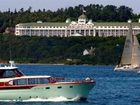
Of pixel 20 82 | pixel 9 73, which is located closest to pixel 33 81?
pixel 20 82

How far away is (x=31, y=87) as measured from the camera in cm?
6319

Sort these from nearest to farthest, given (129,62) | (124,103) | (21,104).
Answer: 1. (21,104)
2. (124,103)
3. (129,62)

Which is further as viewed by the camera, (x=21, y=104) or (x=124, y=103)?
(x=124, y=103)

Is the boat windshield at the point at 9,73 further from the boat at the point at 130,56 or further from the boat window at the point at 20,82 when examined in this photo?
the boat at the point at 130,56

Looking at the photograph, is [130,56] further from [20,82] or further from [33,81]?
[20,82]

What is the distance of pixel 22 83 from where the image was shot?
63531 millimetres

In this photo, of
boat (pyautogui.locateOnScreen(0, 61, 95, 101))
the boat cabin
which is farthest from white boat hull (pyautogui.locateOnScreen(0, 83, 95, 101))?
the boat cabin

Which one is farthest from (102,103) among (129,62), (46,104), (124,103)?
(129,62)

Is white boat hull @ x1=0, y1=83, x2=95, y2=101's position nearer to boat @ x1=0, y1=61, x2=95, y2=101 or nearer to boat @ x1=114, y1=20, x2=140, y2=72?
boat @ x1=0, y1=61, x2=95, y2=101

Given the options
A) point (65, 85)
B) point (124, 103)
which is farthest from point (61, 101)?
point (124, 103)

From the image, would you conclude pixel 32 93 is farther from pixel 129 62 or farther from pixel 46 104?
pixel 129 62

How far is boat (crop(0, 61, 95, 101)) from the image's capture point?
63.3 m

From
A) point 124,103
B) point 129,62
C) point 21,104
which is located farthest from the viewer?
point 129,62

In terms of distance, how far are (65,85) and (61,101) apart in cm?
136
